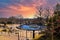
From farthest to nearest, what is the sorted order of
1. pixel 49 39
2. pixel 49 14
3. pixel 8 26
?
1. pixel 8 26
2. pixel 49 14
3. pixel 49 39

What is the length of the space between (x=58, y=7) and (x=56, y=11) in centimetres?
31

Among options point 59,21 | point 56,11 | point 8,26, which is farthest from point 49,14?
point 8,26

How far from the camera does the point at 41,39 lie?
912 centimetres

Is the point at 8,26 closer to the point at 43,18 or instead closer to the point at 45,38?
the point at 43,18

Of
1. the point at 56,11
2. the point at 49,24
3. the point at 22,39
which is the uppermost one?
the point at 56,11

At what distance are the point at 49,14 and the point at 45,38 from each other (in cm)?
155

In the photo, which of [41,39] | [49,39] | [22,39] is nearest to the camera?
[49,39]

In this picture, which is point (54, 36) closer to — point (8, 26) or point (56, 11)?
point (56, 11)

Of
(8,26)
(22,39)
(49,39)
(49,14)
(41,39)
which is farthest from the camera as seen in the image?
(8,26)

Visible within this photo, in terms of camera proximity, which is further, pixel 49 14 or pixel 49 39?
pixel 49 14

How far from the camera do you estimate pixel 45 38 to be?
8.84 metres

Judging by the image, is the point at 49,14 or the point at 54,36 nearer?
the point at 54,36

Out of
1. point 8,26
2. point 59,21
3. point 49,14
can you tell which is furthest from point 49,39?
point 8,26

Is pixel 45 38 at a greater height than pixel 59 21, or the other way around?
pixel 59 21
